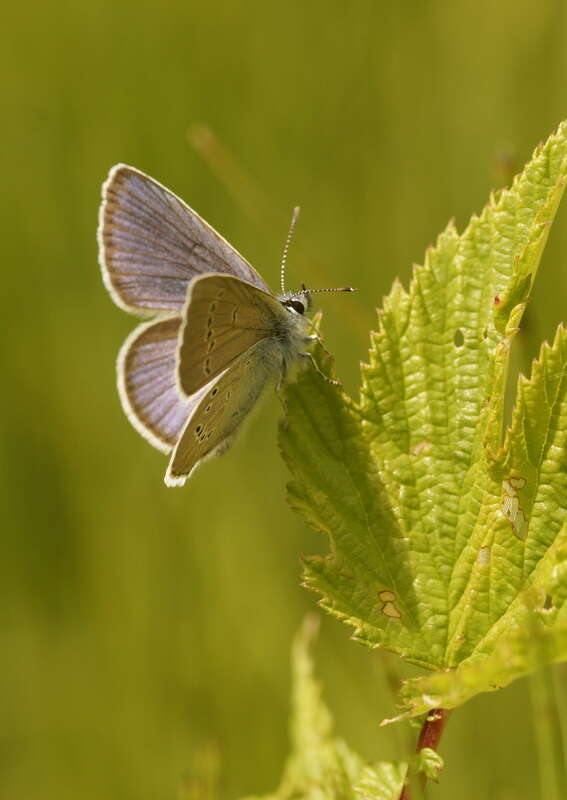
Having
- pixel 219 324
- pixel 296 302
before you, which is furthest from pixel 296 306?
pixel 219 324

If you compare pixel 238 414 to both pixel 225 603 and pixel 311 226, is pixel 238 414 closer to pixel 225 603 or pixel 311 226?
pixel 225 603

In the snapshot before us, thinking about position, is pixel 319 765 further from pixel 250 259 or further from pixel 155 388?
pixel 250 259

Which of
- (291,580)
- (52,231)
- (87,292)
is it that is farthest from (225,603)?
(52,231)

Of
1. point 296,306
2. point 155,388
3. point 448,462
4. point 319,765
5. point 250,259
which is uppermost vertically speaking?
point 250,259

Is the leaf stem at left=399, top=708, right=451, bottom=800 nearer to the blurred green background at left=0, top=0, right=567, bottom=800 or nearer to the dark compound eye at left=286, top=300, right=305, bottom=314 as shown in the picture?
the dark compound eye at left=286, top=300, right=305, bottom=314

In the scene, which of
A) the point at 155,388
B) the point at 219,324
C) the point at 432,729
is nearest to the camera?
the point at 432,729

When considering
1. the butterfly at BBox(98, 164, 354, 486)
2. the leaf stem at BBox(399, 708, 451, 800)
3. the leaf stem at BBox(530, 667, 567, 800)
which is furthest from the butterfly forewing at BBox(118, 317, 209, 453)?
the leaf stem at BBox(530, 667, 567, 800)
